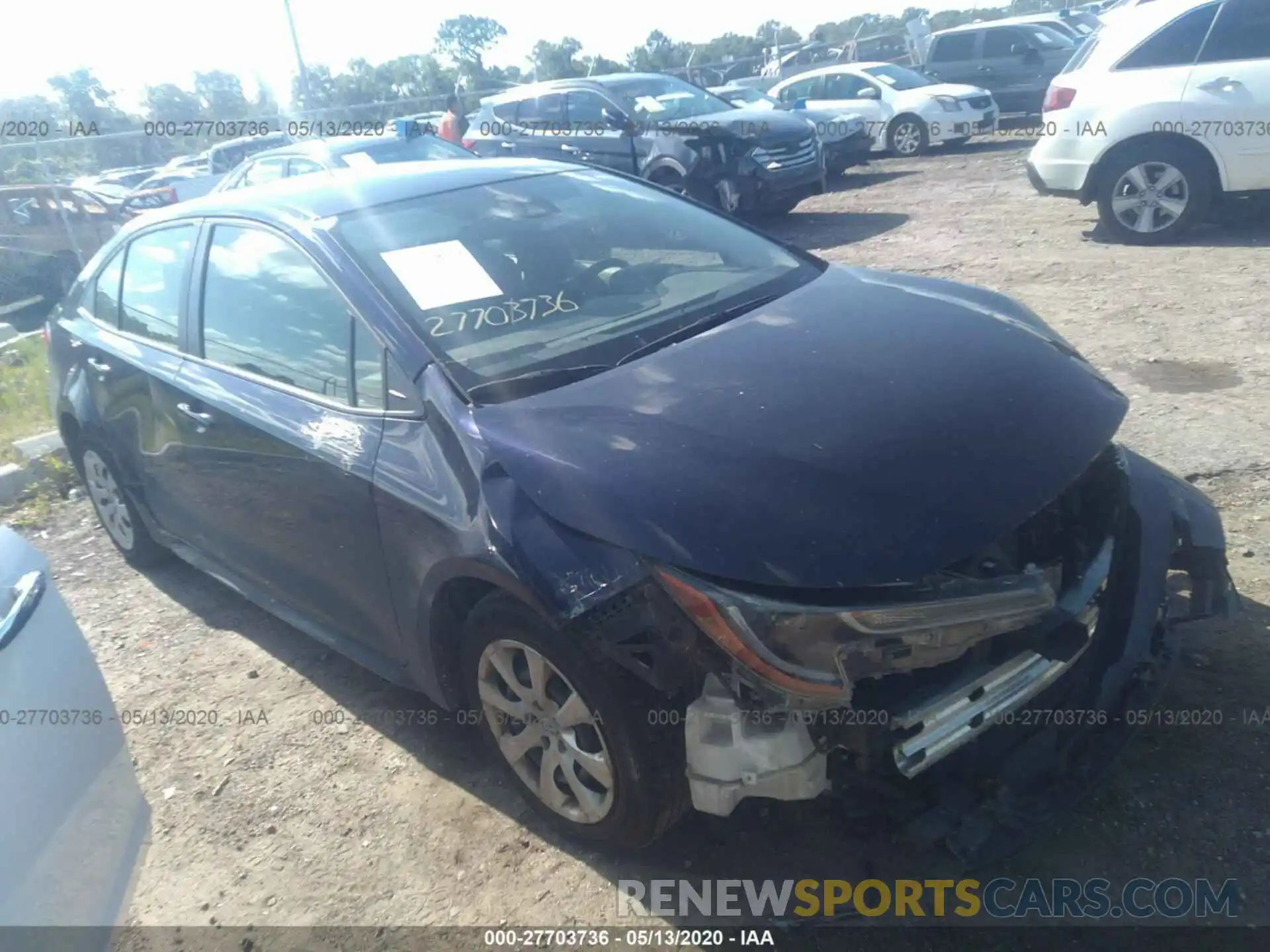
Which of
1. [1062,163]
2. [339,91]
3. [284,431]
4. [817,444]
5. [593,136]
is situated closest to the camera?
[817,444]

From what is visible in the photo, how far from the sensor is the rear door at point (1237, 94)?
7.61 m

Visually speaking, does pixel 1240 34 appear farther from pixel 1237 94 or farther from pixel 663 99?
pixel 663 99

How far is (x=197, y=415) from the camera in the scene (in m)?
3.71

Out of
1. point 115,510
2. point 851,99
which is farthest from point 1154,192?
point 851,99

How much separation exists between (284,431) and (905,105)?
48.8 ft

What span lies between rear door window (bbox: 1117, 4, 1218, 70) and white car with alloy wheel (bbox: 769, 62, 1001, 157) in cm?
768

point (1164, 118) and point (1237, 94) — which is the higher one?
point (1237, 94)

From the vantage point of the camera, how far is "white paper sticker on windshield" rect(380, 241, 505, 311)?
3129mm

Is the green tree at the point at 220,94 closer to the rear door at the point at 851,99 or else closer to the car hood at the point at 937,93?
the rear door at the point at 851,99

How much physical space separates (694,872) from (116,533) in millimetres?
3638

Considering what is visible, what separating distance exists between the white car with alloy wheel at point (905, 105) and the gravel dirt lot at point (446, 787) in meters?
11.3

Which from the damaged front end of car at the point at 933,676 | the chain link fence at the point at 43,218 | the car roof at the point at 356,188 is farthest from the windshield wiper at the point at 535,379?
the chain link fence at the point at 43,218

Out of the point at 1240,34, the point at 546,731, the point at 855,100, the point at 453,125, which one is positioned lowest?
the point at 546,731

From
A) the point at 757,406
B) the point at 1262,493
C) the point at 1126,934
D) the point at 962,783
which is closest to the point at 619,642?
the point at 757,406
